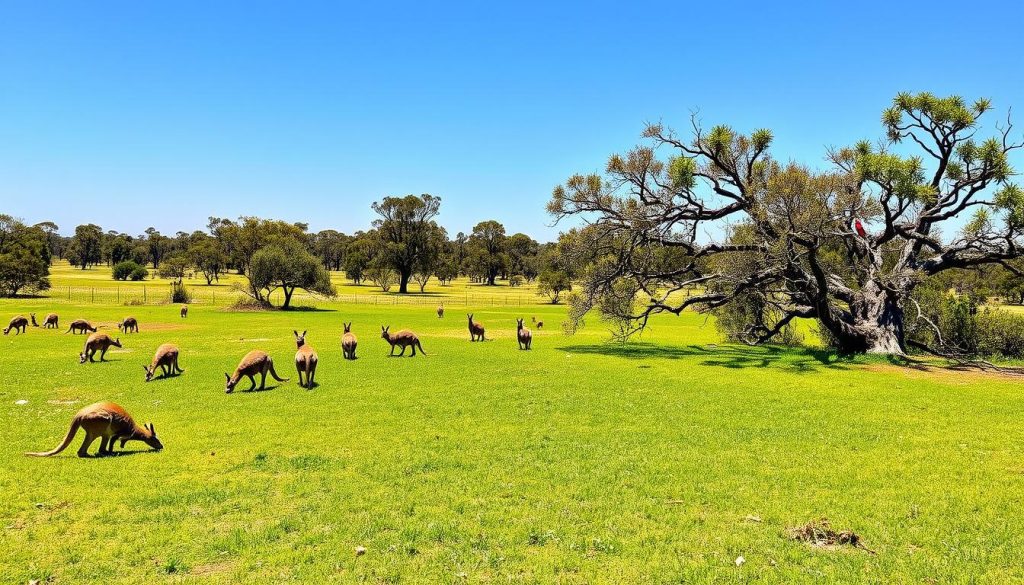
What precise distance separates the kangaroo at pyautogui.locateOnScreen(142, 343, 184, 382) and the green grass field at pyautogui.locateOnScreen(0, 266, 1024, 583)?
684 mm

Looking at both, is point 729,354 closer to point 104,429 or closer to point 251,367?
point 251,367

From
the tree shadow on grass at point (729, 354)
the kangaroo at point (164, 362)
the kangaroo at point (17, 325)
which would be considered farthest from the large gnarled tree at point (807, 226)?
the kangaroo at point (17, 325)

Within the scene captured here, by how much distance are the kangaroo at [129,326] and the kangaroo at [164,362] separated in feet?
67.2

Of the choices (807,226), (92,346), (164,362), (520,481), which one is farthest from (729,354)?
(92,346)

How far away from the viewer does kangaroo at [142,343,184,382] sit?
2131cm

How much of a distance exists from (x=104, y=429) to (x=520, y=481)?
845 centimetres

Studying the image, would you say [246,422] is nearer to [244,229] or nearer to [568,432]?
[568,432]

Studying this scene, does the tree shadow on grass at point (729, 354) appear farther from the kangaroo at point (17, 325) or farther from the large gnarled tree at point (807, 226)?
the kangaroo at point (17, 325)

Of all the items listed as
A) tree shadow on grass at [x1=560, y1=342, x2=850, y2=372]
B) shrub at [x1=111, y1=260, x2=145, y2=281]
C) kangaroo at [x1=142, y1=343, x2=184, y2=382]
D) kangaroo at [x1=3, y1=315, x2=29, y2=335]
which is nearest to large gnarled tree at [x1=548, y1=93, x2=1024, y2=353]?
tree shadow on grass at [x1=560, y1=342, x2=850, y2=372]

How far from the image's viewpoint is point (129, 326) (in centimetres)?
4034

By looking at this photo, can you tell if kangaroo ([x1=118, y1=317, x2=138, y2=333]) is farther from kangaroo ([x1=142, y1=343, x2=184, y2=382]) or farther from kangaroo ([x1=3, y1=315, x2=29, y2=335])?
kangaroo ([x1=142, y1=343, x2=184, y2=382])

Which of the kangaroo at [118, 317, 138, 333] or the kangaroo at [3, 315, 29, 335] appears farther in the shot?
the kangaroo at [118, 317, 138, 333]

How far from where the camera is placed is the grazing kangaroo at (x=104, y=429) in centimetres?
1130

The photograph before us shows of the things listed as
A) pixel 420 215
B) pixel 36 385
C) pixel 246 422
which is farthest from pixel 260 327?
pixel 420 215
